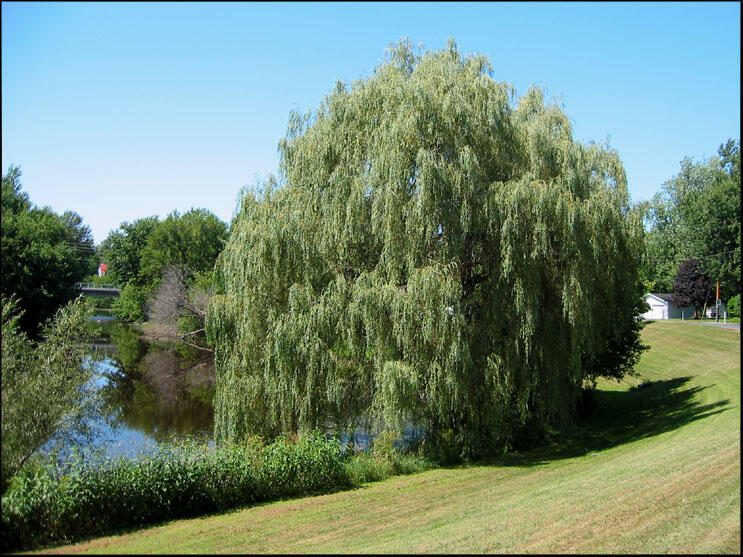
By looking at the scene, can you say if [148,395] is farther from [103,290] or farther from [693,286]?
[693,286]

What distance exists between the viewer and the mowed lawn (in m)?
6.85

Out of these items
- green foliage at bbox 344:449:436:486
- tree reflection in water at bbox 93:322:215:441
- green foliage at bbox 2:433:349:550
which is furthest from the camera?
tree reflection in water at bbox 93:322:215:441

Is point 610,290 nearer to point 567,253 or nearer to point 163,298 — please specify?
point 567,253

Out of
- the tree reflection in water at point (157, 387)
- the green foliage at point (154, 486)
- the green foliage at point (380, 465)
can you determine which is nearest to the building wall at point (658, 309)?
the green foliage at point (380, 465)

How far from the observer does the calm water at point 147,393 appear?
13922mm

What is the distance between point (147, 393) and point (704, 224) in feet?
80.4

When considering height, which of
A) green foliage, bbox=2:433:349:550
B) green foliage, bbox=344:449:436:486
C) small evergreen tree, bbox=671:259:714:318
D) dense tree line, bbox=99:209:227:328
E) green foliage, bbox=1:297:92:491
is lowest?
green foliage, bbox=344:449:436:486

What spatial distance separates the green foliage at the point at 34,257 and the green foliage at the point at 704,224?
13133 millimetres

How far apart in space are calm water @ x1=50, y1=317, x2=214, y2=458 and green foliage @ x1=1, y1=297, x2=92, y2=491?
2.97ft

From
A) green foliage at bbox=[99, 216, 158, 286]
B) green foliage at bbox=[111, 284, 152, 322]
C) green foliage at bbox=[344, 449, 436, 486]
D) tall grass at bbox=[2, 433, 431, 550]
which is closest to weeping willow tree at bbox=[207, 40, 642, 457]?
green foliage at bbox=[344, 449, 436, 486]

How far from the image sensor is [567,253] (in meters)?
13.8

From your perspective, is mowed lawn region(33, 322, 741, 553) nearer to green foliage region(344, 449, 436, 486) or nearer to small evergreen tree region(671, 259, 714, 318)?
green foliage region(344, 449, 436, 486)

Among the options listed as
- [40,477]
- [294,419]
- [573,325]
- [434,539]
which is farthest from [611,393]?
[40,477]

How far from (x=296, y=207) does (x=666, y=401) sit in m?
13.0
